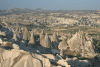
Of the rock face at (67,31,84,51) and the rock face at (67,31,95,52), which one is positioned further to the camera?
the rock face at (67,31,84,51)

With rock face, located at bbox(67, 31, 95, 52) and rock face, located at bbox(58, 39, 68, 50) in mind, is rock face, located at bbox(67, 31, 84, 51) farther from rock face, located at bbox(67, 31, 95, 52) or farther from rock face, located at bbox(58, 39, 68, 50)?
rock face, located at bbox(58, 39, 68, 50)

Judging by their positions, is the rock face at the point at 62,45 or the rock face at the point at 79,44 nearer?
the rock face at the point at 79,44

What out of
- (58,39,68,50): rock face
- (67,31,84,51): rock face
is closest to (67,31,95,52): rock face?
(67,31,84,51): rock face

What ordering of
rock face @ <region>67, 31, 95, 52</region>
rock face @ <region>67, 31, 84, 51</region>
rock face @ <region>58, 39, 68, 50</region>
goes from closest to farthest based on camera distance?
1. rock face @ <region>67, 31, 95, 52</region>
2. rock face @ <region>67, 31, 84, 51</region>
3. rock face @ <region>58, 39, 68, 50</region>

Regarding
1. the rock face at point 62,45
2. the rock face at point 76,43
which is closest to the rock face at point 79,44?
the rock face at point 76,43

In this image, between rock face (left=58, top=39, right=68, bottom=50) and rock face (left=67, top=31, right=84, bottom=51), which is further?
rock face (left=58, top=39, right=68, bottom=50)

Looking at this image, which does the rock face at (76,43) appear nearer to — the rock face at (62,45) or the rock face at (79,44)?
the rock face at (79,44)

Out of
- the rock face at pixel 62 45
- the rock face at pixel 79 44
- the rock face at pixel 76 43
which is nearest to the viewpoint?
the rock face at pixel 79 44

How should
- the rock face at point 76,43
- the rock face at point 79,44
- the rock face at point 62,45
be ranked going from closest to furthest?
1. the rock face at point 79,44
2. the rock face at point 76,43
3. the rock face at point 62,45

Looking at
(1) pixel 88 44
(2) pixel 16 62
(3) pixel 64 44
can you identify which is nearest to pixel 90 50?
(1) pixel 88 44

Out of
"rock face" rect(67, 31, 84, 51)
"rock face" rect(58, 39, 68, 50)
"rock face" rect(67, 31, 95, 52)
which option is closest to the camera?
"rock face" rect(67, 31, 95, 52)

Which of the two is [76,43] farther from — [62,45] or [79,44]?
[62,45]
